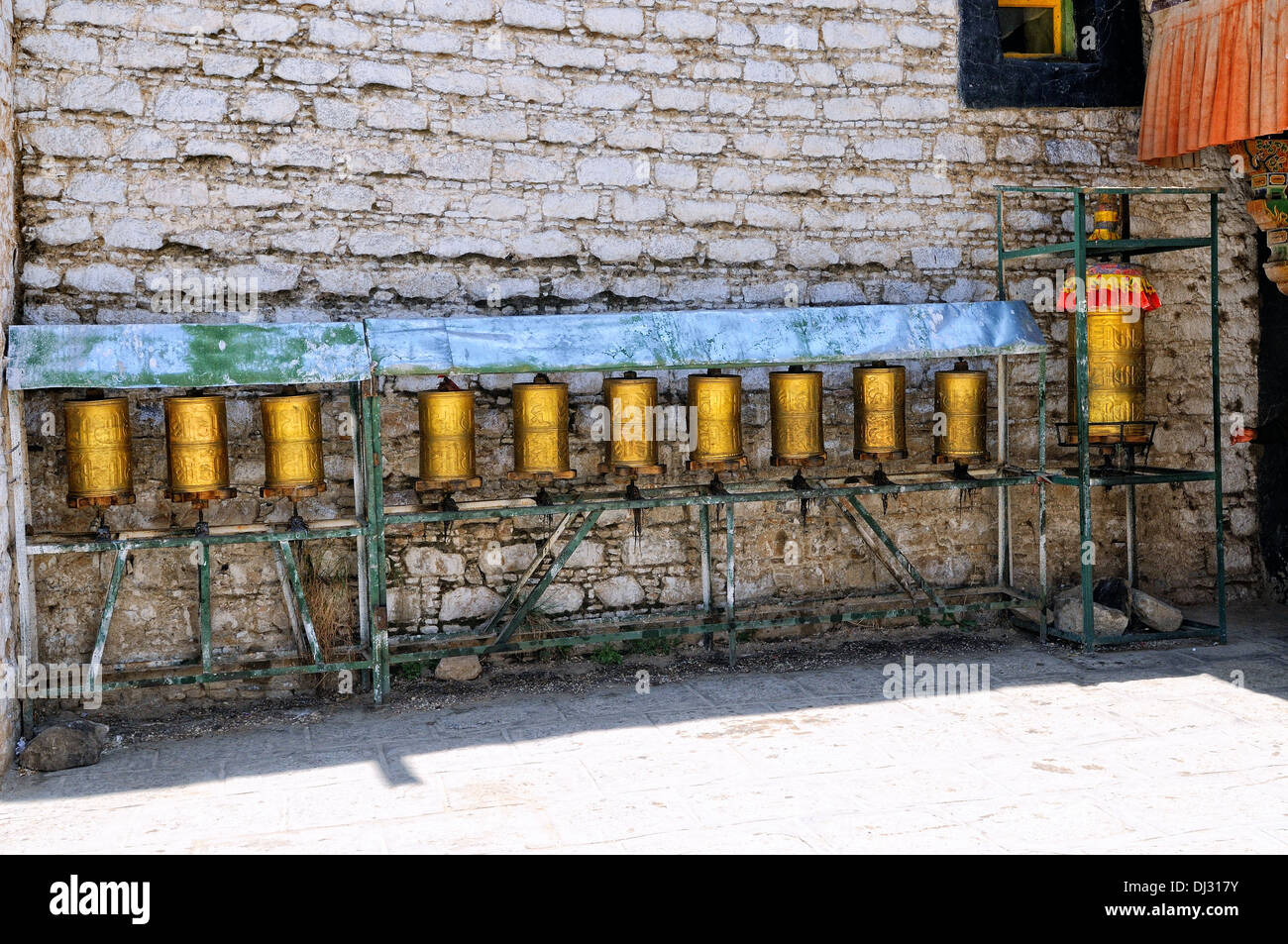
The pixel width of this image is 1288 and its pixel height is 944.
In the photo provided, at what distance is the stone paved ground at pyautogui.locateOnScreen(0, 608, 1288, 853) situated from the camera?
4.62 meters

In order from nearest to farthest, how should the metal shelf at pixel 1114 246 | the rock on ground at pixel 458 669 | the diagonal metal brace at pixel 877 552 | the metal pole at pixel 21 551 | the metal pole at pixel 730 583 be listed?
1. the metal pole at pixel 21 551
2. the rock on ground at pixel 458 669
3. the metal pole at pixel 730 583
4. the metal shelf at pixel 1114 246
5. the diagonal metal brace at pixel 877 552

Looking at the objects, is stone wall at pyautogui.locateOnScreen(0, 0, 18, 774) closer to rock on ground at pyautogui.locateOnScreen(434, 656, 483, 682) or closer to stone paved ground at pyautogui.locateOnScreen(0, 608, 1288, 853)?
stone paved ground at pyautogui.locateOnScreen(0, 608, 1288, 853)

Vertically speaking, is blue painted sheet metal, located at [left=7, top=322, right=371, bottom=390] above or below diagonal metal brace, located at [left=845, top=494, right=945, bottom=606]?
above

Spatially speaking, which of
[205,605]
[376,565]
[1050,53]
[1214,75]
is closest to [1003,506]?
[1214,75]

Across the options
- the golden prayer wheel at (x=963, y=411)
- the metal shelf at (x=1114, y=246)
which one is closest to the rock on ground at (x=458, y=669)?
the golden prayer wheel at (x=963, y=411)

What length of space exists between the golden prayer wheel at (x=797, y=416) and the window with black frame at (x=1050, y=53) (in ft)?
8.48

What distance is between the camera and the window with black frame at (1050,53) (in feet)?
26.3

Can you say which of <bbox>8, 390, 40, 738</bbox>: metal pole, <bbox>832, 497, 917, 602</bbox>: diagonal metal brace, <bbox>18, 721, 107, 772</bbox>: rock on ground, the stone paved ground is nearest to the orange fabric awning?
<bbox>832, 497, 917, 602</bbox>: diagonal metal brace

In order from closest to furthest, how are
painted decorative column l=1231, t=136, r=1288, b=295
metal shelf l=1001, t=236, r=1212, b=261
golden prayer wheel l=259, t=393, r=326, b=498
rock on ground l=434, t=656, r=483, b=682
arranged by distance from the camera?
golden prayer wheel l=259, t=393, r=326, b=498, rock on ground l=434, t=656, r=483, b=682, metal shelf l=1001, t=236, r=1212, b=261, painted decorative column l=1231, t=136, r=1288, b=295

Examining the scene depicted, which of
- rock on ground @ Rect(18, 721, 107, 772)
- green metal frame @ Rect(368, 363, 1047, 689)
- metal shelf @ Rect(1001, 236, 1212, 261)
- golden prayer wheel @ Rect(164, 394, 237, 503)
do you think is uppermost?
metal shelf @ Rect(1001, 236, 1212, 261)

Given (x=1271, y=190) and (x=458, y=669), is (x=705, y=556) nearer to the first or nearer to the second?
(x=458, y=669)

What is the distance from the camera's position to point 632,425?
6.82 meters

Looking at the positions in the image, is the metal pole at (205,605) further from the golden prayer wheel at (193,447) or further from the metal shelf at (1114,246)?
the metal shelf at (1114,246)

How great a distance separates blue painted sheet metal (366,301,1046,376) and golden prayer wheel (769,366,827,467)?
0.30 m
